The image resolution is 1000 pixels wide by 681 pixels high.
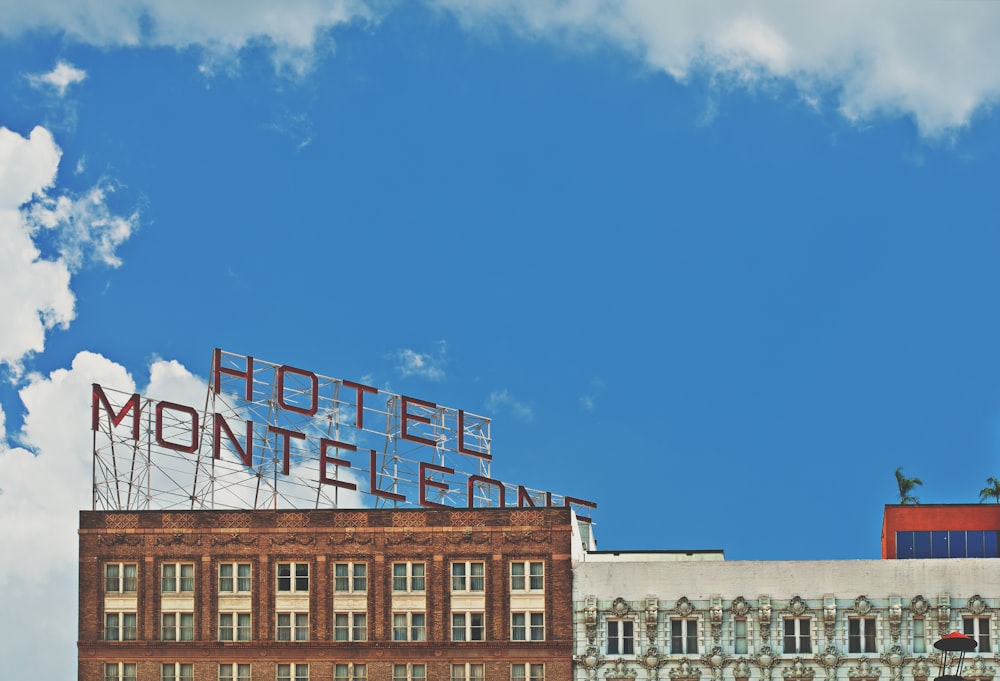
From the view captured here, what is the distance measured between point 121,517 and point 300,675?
18.3 meters

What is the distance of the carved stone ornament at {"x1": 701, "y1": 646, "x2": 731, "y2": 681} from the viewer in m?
150

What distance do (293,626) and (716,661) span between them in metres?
31.7

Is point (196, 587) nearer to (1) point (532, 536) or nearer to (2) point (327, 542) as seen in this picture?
(2) point (327, 542)

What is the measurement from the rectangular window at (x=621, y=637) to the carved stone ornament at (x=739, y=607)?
752cm

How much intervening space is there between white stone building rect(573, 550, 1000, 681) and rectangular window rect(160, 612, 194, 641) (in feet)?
95.5

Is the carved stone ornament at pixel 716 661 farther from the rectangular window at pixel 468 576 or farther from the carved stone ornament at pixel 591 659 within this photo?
the rectangular window at pixel 468 576

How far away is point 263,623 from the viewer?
153 m

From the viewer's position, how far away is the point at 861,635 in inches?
5920

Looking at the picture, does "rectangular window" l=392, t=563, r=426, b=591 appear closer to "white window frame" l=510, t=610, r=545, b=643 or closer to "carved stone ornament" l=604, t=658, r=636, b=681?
"white window frame" l=510, t=610, r=545, b=643

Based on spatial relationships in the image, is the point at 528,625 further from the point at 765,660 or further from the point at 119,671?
the point at 119,671

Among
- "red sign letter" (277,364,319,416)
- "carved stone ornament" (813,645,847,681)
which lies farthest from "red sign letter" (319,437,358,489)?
"carved stone ornament" (813,645,847,681)

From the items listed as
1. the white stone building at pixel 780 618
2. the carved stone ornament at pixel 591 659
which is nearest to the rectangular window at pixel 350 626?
the white stone building at pixel 780 618

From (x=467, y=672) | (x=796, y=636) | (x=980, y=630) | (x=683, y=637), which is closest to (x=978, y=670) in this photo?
(x=980, y=630)

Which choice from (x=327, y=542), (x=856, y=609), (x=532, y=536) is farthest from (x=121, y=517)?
(x=856, y=609)
